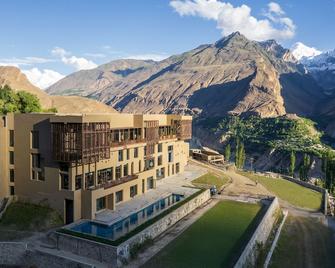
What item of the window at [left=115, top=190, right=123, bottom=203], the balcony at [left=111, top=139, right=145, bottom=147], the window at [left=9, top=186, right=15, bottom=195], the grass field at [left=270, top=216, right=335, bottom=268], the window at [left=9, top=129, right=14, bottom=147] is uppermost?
the window at [left=9, top=129, right=14, bottom=147]

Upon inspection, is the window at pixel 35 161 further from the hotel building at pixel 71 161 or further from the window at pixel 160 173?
the window at pixel 160 173

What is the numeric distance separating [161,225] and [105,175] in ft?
32.0

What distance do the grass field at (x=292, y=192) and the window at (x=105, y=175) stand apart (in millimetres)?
27584

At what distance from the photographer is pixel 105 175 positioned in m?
43.4

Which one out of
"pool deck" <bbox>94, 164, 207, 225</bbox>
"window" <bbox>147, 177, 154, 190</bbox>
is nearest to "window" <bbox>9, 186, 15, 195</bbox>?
"pool deck" <bbox>94, 164, 207, 225</bbox>

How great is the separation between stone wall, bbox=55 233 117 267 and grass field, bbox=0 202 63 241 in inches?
187

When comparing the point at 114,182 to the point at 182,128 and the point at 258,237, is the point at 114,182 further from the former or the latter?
the point at 182,128

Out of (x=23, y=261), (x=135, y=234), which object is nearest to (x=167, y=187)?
(x=135, y=234)

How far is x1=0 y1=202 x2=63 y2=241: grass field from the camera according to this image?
3509 centimetres

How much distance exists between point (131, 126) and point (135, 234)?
61.6 feet

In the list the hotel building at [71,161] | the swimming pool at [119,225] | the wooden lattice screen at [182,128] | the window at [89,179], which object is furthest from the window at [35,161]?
the wooden lattice screen at [182,128]

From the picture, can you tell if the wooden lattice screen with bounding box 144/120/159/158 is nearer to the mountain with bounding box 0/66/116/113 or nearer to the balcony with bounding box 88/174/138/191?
the balcony with bounding box 88/174/138/191

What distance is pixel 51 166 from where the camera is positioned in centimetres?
3931

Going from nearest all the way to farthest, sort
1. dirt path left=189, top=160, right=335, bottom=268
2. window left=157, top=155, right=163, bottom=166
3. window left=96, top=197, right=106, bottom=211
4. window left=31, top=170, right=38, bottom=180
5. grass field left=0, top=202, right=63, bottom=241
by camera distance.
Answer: grass field left=0, top=202, right=63, bottom=241 → dirt path left=189, top=160, right=335, bottom=268 → window left=96, top=197, right=106, bottom=211 → window left=31, top=170, right=38, bottom=180 → window left=157, top=155, right=163, bottom=166
